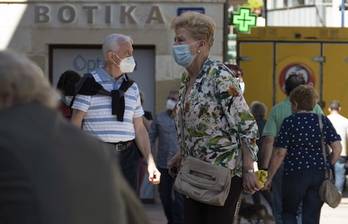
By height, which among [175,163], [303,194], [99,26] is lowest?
[303,194]

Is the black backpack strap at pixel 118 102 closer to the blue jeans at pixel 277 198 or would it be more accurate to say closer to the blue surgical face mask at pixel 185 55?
the blue surgical face mask at pixel 185 55

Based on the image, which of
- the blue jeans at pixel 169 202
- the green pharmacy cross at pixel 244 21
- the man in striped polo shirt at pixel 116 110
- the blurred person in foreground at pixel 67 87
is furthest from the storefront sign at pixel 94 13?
the man in striped polo shirt at pixel 116 110

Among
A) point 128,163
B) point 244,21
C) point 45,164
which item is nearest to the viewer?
point 45,164

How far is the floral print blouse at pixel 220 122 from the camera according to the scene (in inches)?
191

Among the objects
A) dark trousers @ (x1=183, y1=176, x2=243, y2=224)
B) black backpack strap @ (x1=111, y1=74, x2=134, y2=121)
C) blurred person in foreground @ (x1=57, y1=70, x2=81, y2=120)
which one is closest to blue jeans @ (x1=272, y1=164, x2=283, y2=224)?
blurred person in foreground @ (x1=57, y1=70, x2=81, y2=120)

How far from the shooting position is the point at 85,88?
5625 mm

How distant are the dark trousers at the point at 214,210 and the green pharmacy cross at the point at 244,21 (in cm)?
1031

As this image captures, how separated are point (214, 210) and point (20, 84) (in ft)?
9.04

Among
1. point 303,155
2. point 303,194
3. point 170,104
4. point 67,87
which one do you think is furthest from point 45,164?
point 170,104

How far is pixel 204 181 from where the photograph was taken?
486 centimetres

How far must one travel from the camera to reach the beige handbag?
4.80 meters

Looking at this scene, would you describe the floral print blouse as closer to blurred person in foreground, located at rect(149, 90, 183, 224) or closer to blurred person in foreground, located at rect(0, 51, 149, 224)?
blurred person in foreground, located at rect(0, 51, 149, 224)

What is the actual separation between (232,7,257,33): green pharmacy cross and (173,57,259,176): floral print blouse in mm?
10259

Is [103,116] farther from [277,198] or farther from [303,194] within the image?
[277,198]
